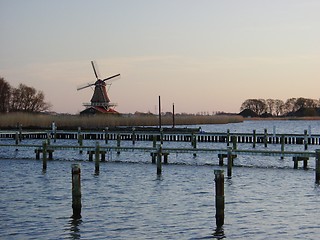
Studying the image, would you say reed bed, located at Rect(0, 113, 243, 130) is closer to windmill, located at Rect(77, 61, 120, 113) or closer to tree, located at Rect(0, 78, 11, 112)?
windmill, located at Rect(77, 61, 120, 113)

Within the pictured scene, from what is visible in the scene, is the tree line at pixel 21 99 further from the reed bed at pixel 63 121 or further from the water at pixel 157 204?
the water at pixel 157 204

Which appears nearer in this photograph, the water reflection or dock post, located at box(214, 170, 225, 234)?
the water reflection

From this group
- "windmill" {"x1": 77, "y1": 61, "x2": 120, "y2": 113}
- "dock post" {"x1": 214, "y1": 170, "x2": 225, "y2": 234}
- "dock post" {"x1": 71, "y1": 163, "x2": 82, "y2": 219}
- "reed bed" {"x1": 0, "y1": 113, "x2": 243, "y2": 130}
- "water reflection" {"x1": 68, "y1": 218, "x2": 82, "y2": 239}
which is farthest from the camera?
"windmill" {"x1": 77, "y1": 61, "x2": 120, "y2": 113}

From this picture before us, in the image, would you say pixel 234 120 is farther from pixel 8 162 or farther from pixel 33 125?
pixel 8 162

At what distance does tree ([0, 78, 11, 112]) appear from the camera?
390 ft

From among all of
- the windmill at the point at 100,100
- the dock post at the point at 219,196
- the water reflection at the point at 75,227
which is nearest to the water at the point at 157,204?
the water reflection at the point at 75,227

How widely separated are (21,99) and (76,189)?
351ft

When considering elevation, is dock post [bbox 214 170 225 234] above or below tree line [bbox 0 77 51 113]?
below

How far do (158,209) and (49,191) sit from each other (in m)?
6.52

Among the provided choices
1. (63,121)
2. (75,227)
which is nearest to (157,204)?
(75,227)

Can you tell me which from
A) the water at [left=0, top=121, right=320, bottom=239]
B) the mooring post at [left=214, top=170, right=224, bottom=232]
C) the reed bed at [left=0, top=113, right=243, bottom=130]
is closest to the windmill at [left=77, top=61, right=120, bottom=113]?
the reed bed at [left=0, top=113, right=243, bottom=130]

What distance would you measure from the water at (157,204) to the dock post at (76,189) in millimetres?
306

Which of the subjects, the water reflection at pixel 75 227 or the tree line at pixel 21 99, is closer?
the water reflection at pixel 75 227

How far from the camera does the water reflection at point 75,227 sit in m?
17.5
